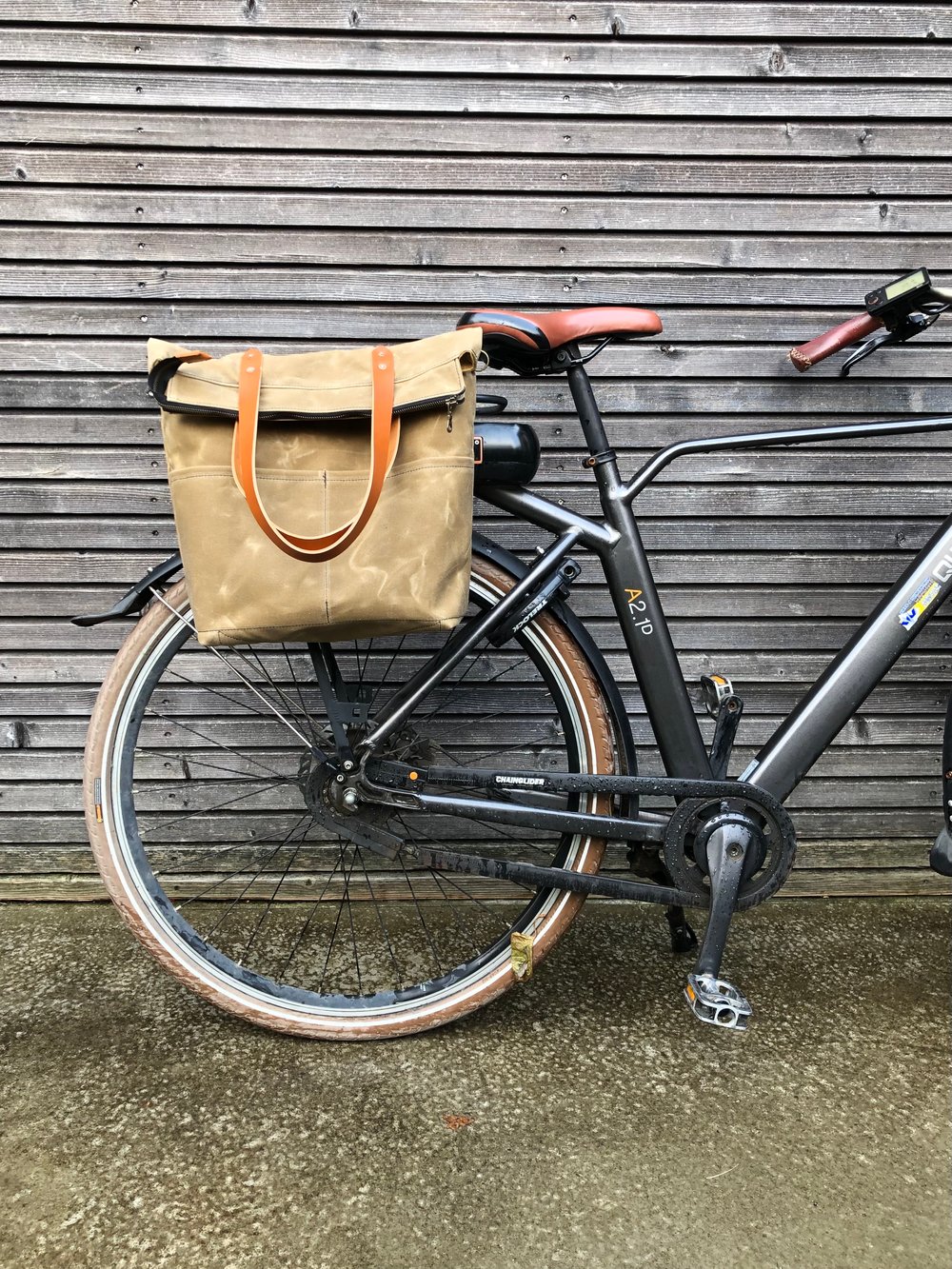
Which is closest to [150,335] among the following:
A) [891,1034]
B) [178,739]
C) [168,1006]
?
[178,739]

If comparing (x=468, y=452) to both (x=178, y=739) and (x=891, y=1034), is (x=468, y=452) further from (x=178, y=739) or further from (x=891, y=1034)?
(x=891, y=1034)

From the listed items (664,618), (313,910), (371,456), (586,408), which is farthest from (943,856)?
(313,910)

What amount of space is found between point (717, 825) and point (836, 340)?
107 centimetres

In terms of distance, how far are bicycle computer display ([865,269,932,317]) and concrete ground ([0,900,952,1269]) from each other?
60.9 inches

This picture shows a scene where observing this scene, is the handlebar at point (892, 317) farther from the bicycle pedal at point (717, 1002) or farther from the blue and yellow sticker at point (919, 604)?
the bicycle pedal at point (717, 1002)

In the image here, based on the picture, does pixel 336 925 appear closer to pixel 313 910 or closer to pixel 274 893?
pixel 313 910

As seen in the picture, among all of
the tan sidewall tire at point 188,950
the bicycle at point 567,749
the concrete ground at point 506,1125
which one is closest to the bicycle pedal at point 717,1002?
the bicycle at point 567,749

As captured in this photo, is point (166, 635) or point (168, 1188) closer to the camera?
point (168, 1188)

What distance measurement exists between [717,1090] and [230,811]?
57.7 inches

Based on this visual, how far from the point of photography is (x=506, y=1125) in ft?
5.41

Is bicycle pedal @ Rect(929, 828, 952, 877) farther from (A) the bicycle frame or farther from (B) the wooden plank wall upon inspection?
(B) the wooden plank wall

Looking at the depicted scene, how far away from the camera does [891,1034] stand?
1912 mm

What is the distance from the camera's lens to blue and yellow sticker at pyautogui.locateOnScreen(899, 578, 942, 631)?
1847 millimetres

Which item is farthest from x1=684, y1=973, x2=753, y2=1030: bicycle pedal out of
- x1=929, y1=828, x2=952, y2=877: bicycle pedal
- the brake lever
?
the brake lever
